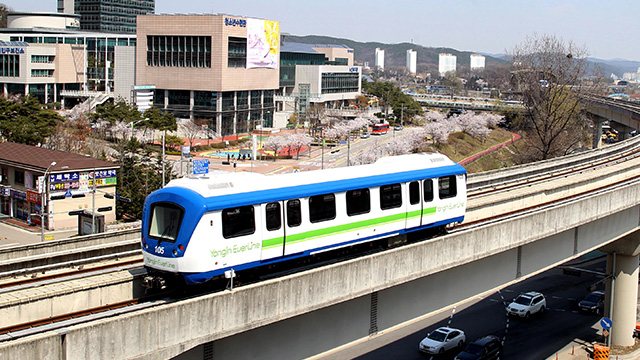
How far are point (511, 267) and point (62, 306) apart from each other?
13487mm

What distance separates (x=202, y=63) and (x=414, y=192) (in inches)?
2922

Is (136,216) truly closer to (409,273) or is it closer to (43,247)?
(43,247)

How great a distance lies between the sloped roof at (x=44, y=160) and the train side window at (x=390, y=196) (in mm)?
29866

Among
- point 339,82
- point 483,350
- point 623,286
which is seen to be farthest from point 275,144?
point 483,350

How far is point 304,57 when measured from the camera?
400ft

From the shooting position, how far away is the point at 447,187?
66.1ft

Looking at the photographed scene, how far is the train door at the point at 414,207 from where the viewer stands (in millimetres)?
18859

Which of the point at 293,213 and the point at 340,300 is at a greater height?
the point at 293,213

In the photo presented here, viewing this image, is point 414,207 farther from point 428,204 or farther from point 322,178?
point 322,178

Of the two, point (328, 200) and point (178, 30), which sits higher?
point (178, 30)

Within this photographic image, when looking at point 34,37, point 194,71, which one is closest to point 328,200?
point 194,71

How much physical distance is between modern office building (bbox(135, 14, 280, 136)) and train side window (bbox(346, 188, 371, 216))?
2881 inches

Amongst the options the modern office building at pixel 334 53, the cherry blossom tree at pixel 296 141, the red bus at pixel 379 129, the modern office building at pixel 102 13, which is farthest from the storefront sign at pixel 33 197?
the modern office building at pixel 102 13

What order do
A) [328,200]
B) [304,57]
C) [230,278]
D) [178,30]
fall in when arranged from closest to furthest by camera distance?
1. [230,278]
2. [328,200]
3. [178,30]
4. [304,57]
